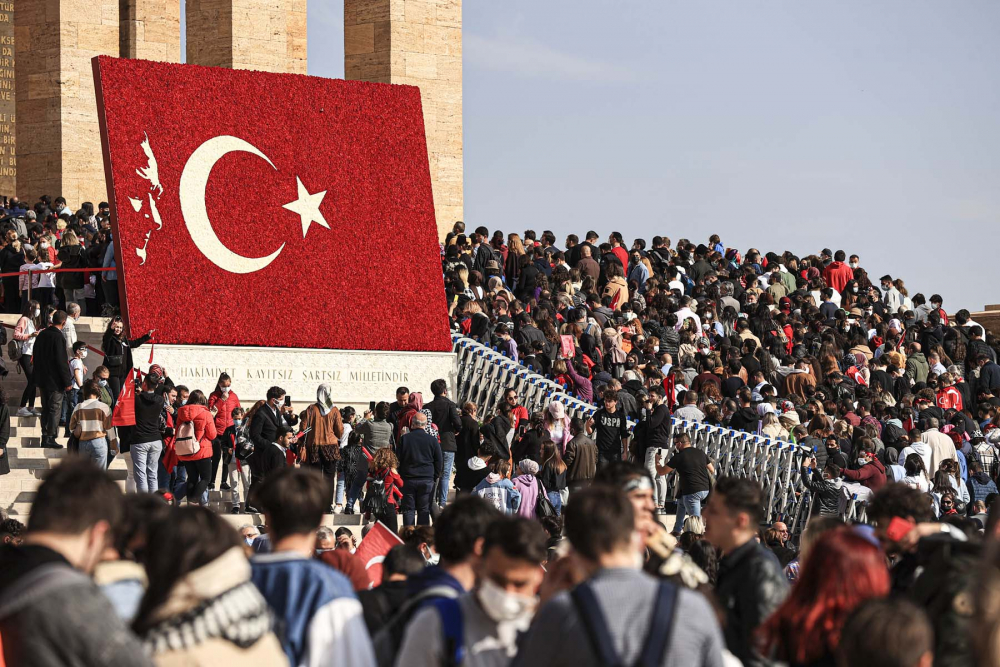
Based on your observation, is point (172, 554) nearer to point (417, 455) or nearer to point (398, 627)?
point (398, 627)

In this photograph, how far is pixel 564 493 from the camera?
13930 mm

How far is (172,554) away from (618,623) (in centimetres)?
115

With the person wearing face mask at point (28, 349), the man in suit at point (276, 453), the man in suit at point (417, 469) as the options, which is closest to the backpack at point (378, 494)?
the man in suit at point (417, 469)

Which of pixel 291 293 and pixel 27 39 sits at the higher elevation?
pixel 27 39

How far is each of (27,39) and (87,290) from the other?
941cm

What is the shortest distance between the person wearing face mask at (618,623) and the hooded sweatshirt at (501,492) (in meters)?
8.67

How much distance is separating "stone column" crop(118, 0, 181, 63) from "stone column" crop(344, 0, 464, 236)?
344cm

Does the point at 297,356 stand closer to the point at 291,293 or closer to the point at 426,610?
the point at 291,293

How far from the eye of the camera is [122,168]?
56.4ft

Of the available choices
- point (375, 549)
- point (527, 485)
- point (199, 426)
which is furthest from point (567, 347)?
point (375, 549)

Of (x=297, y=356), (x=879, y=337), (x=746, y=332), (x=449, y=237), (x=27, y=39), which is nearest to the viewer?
(x=297, y=356)

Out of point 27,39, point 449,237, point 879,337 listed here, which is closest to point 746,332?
point 879,337

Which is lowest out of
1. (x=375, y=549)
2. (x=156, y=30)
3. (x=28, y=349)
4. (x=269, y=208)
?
(x=28, y=349)

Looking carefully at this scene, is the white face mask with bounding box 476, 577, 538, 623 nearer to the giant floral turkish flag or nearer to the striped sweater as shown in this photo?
the striped sweater
